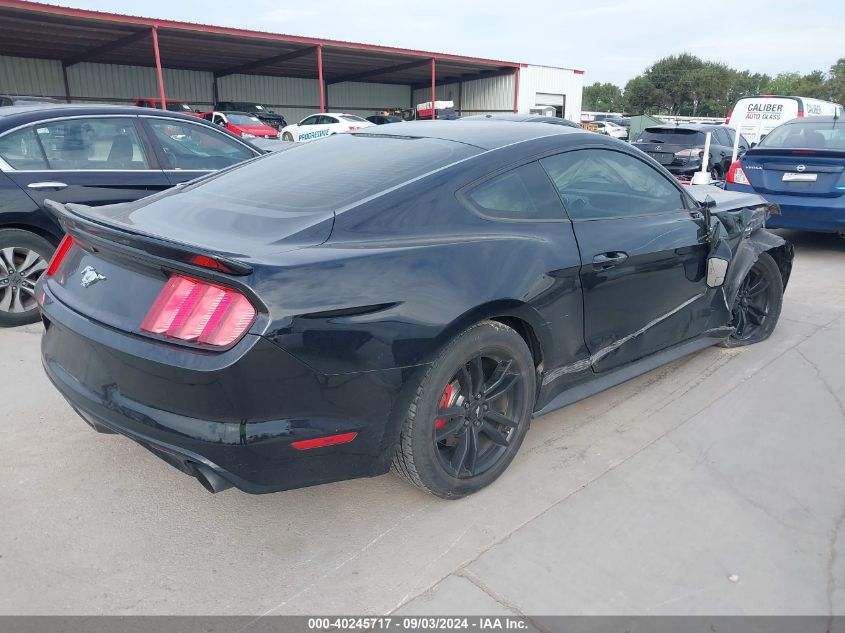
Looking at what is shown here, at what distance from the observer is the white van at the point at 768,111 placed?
15.6 metres

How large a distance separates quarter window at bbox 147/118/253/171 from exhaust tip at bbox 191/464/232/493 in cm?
376

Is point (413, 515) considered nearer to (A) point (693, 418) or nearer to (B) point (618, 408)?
(B) point (618, 408)

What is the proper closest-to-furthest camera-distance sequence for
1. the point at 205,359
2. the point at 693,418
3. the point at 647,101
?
the point at 205,359 → the point at 693,418 → the point at 647,101

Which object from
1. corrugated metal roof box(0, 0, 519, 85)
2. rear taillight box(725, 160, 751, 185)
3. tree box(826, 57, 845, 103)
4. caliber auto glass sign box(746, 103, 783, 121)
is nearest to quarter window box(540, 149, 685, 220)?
rear taillight box(725, 160, 751, 185)

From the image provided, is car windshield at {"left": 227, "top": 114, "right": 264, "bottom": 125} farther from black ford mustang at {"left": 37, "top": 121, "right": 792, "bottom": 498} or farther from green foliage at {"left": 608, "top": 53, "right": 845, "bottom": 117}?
green foliage at {"left": 608, "top": 53, "right": 845, "bottom": 117}

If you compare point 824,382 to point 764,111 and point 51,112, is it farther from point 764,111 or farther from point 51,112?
point 764,111

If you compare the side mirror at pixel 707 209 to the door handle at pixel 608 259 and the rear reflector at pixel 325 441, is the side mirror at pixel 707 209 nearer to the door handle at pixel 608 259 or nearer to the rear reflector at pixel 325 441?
the door handle at pixel 608 259

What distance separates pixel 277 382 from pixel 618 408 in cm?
219

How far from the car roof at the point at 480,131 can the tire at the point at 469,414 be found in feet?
2.96

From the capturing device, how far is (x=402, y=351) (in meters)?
2.20

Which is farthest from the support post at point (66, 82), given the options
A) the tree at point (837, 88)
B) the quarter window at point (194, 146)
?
the tree at point (837, 88)

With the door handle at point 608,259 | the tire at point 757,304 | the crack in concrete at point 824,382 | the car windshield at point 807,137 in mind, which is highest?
the car windshield at point 807,137

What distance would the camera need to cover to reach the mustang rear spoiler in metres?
1.96
